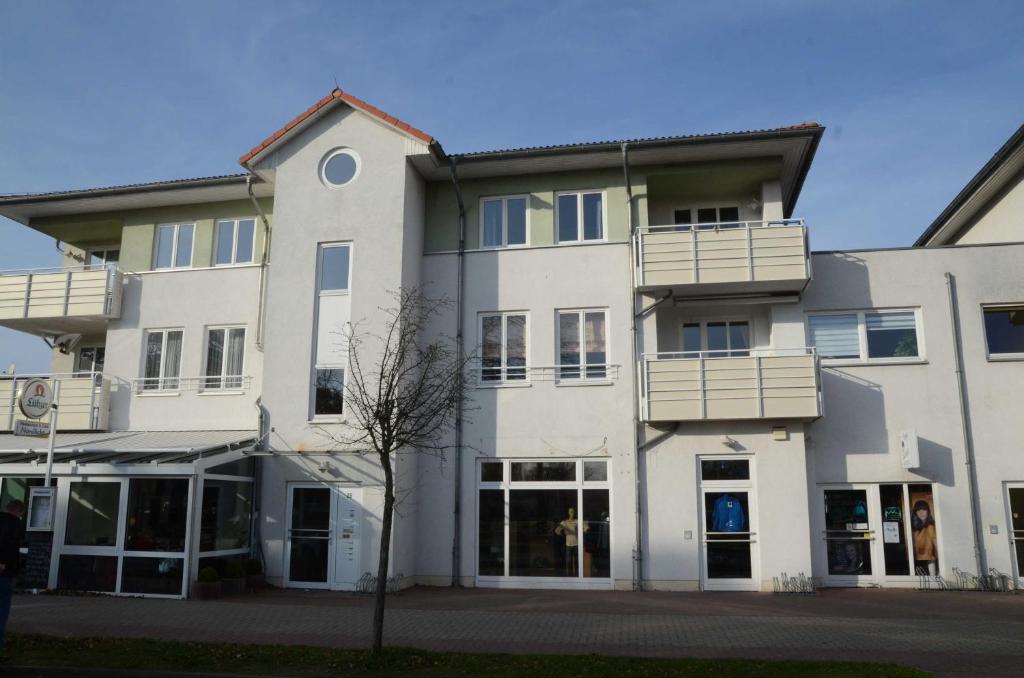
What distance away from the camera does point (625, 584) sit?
1641cm

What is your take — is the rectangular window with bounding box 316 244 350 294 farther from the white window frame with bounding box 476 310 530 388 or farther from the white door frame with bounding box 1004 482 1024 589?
the white door frame with bounding box 1004 482 1024 589

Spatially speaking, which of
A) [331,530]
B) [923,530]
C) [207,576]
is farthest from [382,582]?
[923,530]

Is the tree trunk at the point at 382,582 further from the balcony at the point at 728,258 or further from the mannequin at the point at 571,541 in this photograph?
the balcony at the point at 728,258

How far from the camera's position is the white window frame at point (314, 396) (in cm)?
1714

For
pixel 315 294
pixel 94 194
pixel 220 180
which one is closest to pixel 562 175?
pixel 315 294

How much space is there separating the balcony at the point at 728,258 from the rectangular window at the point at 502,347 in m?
2.74

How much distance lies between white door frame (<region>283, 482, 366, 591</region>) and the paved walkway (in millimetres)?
506

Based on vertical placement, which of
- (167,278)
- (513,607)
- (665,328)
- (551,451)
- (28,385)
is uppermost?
(167,278)

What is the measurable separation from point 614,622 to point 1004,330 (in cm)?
1059

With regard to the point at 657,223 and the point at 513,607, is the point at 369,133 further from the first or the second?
the point at 513,607

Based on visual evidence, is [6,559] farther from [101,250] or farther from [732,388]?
[101,250]

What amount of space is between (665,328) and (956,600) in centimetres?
734

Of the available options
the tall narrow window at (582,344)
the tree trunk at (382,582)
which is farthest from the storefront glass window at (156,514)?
the tall narrow window at (582,344)

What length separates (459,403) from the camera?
17.2 m
